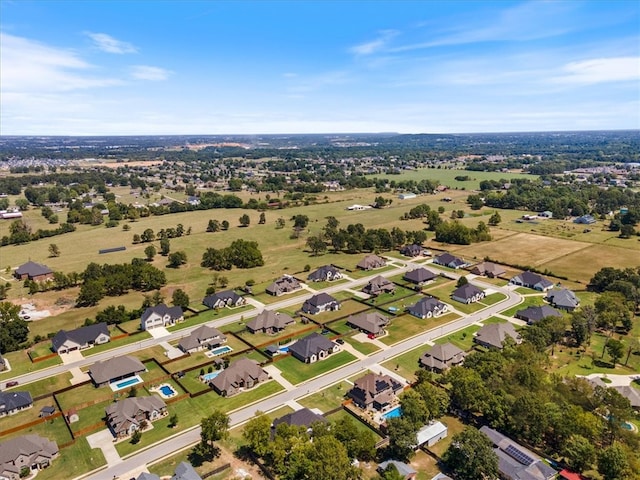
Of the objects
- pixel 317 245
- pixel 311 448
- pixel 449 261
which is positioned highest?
pixel 311 448

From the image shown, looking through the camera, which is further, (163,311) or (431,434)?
(163,311)

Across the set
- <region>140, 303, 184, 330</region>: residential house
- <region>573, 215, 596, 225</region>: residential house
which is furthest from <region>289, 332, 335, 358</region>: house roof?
<region>573, 215, 596, 225</region>: residential house

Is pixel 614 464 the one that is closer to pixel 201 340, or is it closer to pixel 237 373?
pixel 237 373

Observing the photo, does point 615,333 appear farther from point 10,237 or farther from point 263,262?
point 10,237

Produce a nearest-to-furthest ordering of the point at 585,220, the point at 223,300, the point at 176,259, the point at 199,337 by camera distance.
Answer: the point at 199,337
the point at 223,300
the point at 176,259
the point at 585,220

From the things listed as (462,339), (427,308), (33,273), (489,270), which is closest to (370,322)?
(427,308)

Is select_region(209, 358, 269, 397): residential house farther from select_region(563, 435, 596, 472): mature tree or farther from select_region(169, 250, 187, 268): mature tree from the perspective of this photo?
select_region(169, 250, 187, 268): mature tree

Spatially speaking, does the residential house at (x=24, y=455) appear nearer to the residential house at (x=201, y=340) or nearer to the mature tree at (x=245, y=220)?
the residential house at (x=201, y=340)
